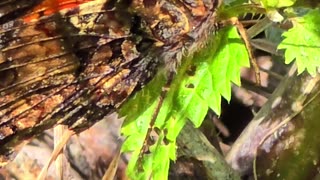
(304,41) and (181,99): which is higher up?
(304,41)

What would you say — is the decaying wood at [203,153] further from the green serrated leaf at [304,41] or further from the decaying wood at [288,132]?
the green serrated leaf at [304,41]

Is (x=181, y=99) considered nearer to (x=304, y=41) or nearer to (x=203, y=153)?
(x=203, y=153)

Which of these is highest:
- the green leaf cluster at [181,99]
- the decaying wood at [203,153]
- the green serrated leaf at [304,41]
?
the green serrated leaf at [304,41]

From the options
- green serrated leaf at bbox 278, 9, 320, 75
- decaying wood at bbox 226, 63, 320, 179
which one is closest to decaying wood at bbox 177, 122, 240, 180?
decaying wood at bbox 226, 63, 320, 179

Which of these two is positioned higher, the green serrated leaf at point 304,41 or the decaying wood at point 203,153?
the green serrated leaf at point 304,41

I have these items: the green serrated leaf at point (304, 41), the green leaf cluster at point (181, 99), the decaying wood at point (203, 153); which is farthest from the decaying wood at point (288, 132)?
the green leaf cluster at point (181, 99)

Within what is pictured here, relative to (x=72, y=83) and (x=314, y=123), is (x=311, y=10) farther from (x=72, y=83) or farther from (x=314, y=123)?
(x=72, y=83)

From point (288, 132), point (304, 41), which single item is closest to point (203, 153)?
point (288, 132)

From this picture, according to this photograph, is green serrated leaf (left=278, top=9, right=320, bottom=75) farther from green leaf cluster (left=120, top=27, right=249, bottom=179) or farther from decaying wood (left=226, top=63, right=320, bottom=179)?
decaying wood (left=226, top=63, right=320, bottom=179)

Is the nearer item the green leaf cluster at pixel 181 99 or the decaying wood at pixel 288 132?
the green leaf cluster at pixel 181 99

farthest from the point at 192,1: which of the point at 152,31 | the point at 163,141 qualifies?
the point at 163,141
